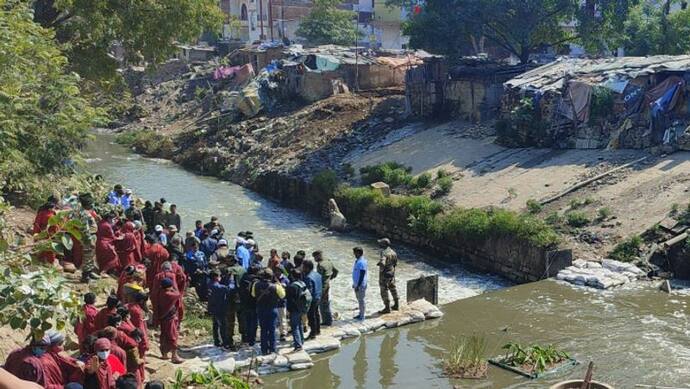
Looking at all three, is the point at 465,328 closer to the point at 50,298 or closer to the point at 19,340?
the point at 19,340

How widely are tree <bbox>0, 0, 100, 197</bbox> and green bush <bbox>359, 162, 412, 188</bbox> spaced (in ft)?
34.9

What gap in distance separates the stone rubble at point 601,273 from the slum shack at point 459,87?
42.3ft

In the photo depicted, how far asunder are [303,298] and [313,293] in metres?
0.59

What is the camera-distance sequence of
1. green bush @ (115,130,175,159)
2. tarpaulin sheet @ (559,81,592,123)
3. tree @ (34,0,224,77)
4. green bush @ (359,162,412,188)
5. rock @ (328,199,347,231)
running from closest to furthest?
tree @ (34,0,224,77) → tarpaulin sheet @ (559,81,592,123) → rock @ (328,199,347,231) → green bush @ (359,162,412,188) → green bush @ (115,130,175,159)

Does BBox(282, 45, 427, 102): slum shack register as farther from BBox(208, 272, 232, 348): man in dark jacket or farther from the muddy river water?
BBox(208, 272, 232, 348): man in dark jacket

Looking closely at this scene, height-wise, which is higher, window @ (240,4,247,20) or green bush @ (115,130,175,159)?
window @ (240,4,247,20)

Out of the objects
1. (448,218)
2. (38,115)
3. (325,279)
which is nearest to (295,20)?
(448,218)

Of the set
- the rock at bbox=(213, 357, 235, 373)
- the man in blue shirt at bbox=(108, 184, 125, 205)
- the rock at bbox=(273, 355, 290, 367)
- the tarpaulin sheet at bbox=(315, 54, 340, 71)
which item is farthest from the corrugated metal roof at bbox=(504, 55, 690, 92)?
the rock at bbox=(213, 357, 235, 373)

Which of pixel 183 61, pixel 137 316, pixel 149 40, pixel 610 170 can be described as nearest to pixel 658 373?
pixel 137 316

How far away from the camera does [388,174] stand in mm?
26281

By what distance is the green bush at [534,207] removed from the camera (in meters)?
20.7

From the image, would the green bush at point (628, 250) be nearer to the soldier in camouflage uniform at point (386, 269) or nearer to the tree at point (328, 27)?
the soldier in camouflage uniform at point (386, 269)

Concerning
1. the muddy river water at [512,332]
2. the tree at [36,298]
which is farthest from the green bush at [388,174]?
the tree at [36,298]

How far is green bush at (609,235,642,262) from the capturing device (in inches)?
692
